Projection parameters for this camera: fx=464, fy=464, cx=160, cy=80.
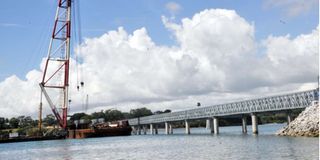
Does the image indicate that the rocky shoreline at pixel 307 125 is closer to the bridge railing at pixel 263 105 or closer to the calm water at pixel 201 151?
the calm water at pixel 201 151

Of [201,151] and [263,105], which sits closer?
[201,151]

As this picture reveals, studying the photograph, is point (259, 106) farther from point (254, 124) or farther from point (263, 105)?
point (254, 124)

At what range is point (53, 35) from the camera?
153 metres

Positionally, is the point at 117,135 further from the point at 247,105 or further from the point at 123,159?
the point at 123,159

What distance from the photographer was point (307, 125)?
87.8 metres

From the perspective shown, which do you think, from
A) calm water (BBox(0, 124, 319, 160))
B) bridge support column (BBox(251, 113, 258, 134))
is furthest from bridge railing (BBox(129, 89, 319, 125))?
calm water (BBox(0, 124, 319, 160))

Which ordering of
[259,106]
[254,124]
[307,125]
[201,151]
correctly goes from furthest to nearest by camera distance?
[259,106]
[254,124]
[307,125]
[201,151]

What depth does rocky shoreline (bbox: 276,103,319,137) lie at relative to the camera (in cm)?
8356

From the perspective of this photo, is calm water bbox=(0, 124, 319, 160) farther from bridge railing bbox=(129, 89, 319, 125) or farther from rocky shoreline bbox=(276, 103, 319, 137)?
bridge railing bbox=(129, 89, 319, 125)

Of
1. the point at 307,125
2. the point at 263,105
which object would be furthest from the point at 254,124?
the point at 307,125

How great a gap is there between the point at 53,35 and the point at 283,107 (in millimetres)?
77655

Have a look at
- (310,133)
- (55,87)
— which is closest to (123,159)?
(310,133)

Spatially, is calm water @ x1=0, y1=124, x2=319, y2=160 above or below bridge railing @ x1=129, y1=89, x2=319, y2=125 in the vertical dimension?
below

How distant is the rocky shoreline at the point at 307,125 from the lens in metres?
83.6
